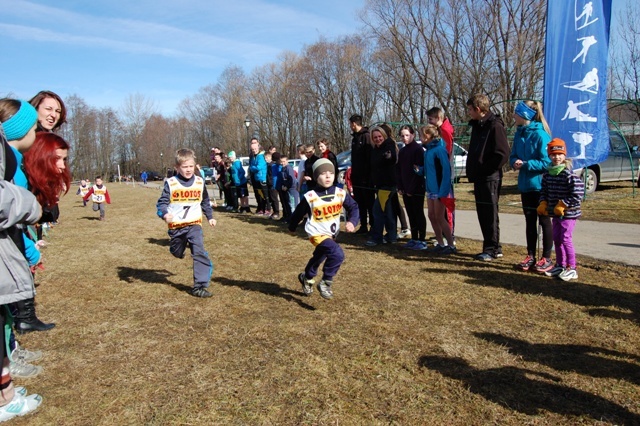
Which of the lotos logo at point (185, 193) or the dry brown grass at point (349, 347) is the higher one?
the lotos logo at point (185, 193)

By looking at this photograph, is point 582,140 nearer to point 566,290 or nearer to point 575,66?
point 575,66

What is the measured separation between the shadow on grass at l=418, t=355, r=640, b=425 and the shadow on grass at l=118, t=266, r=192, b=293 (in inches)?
137

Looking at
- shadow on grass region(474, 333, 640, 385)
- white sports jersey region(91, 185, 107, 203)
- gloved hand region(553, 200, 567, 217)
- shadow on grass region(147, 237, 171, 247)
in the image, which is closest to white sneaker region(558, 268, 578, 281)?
gloved hand region(553, 200, 567, 217)

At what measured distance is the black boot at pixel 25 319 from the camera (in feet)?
13.4

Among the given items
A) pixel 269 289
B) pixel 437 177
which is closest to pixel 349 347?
pixel 269 289

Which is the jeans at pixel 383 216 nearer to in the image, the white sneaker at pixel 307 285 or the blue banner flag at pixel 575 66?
the blue banner flag at pixel 575 66

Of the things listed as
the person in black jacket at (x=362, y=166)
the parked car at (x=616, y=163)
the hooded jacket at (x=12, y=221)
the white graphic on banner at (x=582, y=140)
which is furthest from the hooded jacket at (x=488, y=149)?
the parked car at (x=616, y=163)

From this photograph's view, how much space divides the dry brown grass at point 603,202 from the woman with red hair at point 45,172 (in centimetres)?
524

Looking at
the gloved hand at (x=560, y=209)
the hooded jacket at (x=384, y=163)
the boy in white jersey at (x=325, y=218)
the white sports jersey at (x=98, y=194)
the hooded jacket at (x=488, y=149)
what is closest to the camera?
the boy in white jersey at (x=325, y=218)

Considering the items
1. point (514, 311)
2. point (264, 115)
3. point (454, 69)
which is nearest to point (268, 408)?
point (514, 311)

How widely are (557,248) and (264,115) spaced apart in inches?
1948

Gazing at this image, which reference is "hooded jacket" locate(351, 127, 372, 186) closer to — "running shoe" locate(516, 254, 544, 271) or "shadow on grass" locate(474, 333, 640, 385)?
"running shoe" locate(516, 254, 544, 271)

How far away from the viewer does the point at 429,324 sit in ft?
13.3

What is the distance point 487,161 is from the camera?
20.1 ft
